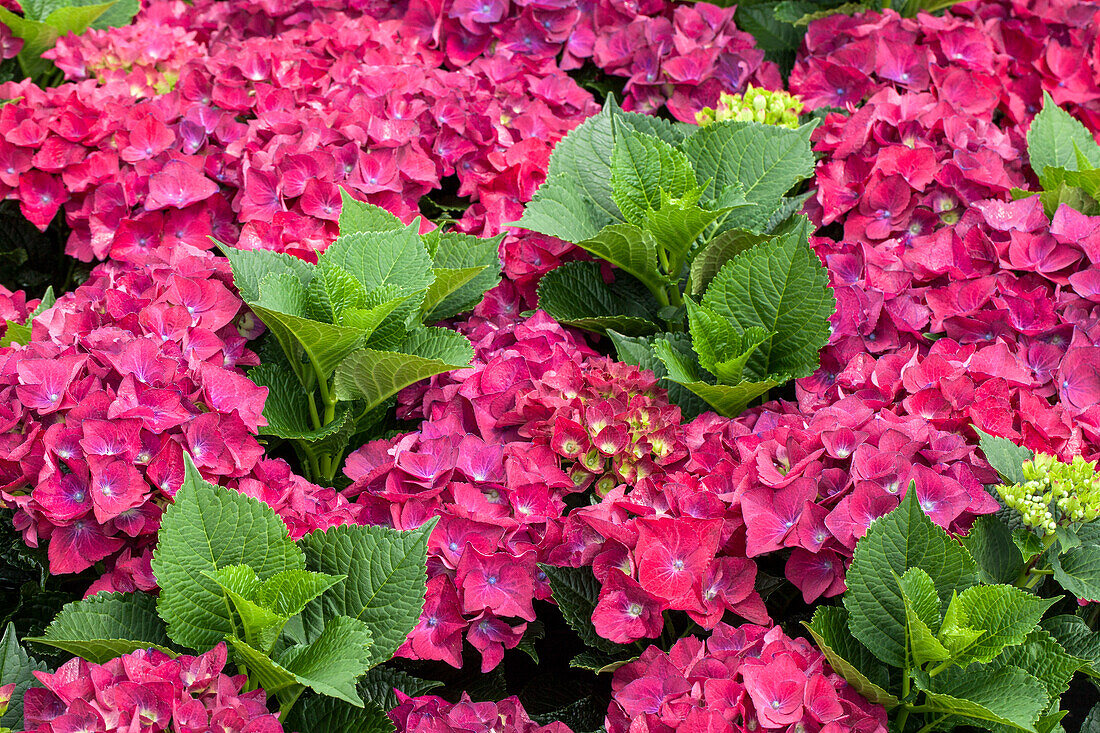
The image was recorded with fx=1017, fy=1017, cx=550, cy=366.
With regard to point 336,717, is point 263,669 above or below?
above

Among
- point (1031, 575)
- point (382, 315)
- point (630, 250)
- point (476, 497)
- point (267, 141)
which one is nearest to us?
point (1031, 575)

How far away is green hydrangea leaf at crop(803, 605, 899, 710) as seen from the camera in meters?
1.30

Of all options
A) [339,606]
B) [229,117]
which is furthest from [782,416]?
[229,117]

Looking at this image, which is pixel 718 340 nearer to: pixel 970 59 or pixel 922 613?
pixel 922 613

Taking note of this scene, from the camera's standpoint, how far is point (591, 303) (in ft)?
6.53

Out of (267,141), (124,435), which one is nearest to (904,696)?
(124,435)

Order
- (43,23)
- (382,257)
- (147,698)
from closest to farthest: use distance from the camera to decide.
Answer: (147,698) → (382,257) → (43,23)

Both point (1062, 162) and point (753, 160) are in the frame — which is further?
point (1062, 162)

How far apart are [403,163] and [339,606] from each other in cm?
101

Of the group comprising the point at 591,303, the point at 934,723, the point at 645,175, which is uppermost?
the point at 645,175

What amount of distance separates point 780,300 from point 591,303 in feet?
1.28

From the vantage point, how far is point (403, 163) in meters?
2.08

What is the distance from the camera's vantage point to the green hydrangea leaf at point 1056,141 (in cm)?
216

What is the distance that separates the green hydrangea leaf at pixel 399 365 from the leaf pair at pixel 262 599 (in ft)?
1.07
